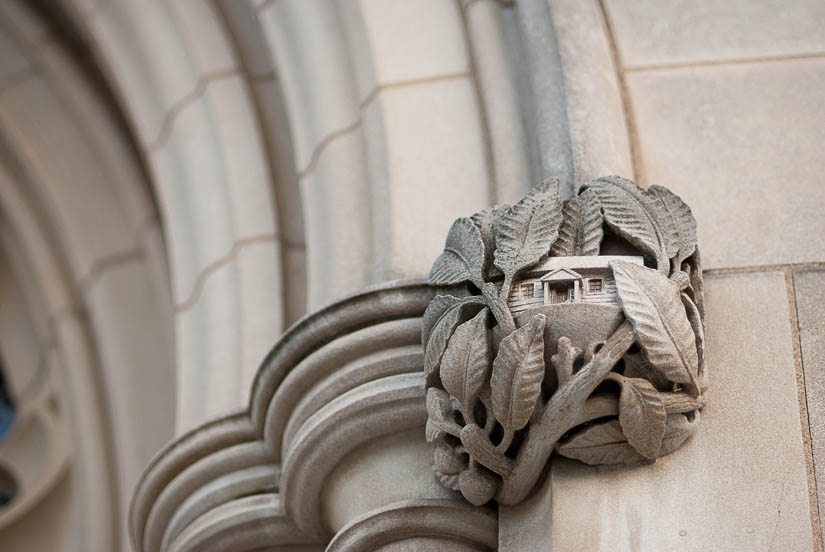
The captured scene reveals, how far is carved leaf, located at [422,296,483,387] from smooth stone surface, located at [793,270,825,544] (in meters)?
0.50

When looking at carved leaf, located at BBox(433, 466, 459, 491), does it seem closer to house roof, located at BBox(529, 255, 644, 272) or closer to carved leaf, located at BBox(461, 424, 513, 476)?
carved leaf, located at BBox(461, 424, 513, 476)

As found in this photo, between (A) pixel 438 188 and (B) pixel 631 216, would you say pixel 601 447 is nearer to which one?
(B) pixel 631 216

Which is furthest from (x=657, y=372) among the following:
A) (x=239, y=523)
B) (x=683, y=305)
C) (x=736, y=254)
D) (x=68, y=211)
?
(x=68, y=211)

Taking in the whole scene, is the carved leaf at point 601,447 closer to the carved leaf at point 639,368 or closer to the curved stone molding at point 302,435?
the carved leaf at point 639,368

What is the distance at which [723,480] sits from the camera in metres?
2.07

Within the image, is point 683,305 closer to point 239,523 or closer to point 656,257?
point 656,257

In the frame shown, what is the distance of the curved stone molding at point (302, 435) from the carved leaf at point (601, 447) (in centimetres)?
24

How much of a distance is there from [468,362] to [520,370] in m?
0.09

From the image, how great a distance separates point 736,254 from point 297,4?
3.53ft

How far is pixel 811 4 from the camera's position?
264 centimetres

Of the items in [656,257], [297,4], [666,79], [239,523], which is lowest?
[239,523]

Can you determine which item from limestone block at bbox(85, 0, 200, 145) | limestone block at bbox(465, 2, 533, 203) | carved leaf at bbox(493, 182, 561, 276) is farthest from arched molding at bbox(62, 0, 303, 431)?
carved leaf at bbox(493, 182, 561, 276)

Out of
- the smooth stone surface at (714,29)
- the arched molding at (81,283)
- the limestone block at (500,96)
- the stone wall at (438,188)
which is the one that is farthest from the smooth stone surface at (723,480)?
the arched molding at (81,283)

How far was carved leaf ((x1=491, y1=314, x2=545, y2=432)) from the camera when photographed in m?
2.01
